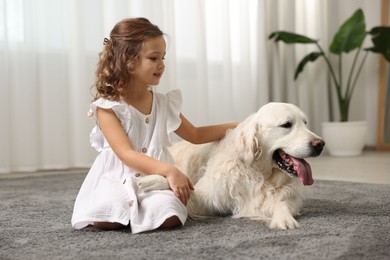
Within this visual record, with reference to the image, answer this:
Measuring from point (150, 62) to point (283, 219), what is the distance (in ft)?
2.30

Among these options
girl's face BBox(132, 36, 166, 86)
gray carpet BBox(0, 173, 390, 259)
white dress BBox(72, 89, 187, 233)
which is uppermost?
girl's face BBox(132, 36, 166, 86)

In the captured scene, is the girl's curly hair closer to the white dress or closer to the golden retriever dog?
the white dress

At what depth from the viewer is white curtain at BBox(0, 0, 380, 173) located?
10.2 ft

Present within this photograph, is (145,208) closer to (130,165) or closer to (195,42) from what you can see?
(130,165)

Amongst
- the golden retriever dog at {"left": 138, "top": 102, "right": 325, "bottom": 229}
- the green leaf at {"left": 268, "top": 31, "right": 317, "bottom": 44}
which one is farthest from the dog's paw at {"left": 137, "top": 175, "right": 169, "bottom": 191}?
the green leaf at {"left": 268, "top": 31, "right": 317, "bottom": 44}

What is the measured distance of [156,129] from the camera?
71.6 inches

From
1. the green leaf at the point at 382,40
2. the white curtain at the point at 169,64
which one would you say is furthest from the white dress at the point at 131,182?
the green leaf at the point at 382,40

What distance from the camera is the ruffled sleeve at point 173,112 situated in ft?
6.17

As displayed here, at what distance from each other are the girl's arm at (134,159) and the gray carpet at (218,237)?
5.1 inches

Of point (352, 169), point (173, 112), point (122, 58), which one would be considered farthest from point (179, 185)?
point (352, 169)

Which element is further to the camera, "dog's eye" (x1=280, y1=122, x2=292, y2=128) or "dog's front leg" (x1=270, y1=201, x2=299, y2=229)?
"dog's eye" (x1=280, y1=122, x2=292, y2=128)

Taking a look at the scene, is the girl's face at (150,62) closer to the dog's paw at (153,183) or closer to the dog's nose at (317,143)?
the dog's paw at (153,183)

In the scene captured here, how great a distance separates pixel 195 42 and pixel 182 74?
0.84 ft

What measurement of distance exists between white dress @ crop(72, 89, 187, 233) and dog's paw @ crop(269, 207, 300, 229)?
0.93ft
